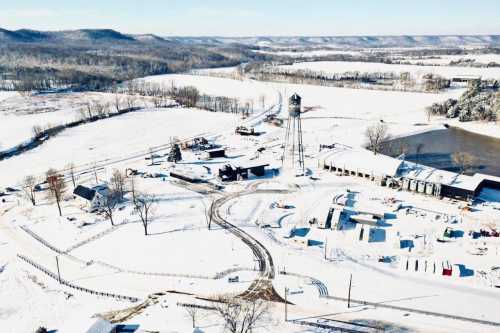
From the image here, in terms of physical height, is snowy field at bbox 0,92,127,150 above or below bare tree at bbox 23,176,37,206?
above

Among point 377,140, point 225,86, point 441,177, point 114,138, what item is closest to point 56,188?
point 114,138

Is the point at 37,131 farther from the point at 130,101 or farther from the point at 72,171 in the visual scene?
the point at 130,101

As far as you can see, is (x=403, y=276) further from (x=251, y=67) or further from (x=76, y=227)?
(x=251, y=67)

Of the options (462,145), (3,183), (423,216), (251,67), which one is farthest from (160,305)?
(251,67)

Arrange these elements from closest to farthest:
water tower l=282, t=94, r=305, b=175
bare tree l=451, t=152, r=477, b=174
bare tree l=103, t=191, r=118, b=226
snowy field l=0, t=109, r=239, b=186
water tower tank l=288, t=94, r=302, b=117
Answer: bare tree l=103, t=191, r=118, b=226 < water tower tank l=288, t=94, r=302, b=117 < water tower l=282, t=94, r=305, b=175 < bare tree l=451, t=152, r=477, b=174 < snowy field l=0, t=109, r=239, b=186

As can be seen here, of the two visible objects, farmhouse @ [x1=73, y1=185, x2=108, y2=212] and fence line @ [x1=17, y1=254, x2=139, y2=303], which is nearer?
fence line @ [x1=17, y1=254, x2=139, y2=303]

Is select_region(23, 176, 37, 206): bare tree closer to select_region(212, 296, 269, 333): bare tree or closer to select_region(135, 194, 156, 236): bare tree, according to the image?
select_region(135, 194, 156, 236): bare tree

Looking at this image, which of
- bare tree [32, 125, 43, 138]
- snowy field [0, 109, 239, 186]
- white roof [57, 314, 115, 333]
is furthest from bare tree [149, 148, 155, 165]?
white roof [57, 314, 115, 333]
